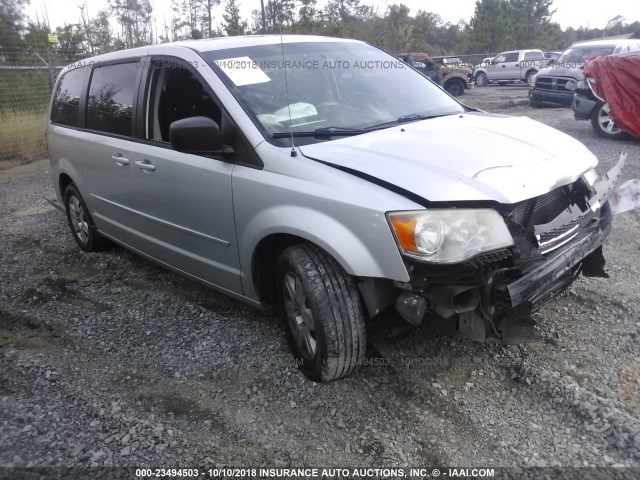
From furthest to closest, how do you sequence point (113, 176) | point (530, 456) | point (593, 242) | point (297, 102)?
point (113, 176) < point (297, 102) < point (593, 242) < point (530, 456)

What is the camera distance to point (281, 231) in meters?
2.77

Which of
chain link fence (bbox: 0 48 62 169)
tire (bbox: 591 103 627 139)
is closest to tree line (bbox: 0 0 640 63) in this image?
chain link fence (bbox: 0 48 62 169)

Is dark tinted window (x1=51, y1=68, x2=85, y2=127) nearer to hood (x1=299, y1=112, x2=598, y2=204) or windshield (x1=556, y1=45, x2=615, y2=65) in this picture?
hood (x1=299, y1=112, x2=598, y2=204)

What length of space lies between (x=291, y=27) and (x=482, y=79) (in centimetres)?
1268

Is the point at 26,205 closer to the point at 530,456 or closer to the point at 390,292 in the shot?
the point at 390,292

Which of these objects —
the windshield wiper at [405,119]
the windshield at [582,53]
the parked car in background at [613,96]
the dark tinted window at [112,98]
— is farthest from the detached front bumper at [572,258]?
the windshield at [582,53]

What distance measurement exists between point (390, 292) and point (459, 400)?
67cm

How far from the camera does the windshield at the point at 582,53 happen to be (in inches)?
567

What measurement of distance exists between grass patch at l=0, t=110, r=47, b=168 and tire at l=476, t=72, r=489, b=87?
73.9 feet

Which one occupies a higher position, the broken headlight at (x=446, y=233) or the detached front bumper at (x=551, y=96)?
the broken headlight at (x=446, y=233)

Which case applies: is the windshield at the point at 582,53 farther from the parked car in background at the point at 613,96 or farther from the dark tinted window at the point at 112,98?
the dark tinted window at the point at 112,98

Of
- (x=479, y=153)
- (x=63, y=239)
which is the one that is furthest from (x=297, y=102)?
(x=63, y=239)

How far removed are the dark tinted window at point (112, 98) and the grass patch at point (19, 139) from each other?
25.7 feet

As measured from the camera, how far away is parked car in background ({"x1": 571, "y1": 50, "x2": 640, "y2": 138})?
920cm
